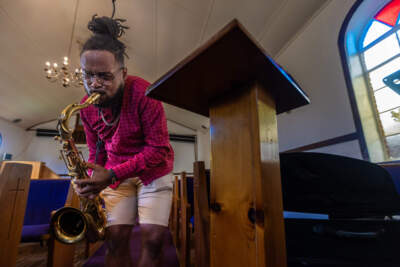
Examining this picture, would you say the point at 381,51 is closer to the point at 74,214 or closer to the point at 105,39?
the point at 105,39

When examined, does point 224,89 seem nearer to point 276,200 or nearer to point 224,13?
point 276,200

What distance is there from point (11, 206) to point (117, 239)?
1.45 feet

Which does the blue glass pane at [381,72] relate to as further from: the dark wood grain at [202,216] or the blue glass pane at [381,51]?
the dark wood grain at [202,216]

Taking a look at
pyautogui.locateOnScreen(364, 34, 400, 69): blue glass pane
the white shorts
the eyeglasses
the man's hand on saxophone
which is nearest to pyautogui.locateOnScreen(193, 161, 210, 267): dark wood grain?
the white shorts

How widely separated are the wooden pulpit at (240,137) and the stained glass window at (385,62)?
77.0 inches

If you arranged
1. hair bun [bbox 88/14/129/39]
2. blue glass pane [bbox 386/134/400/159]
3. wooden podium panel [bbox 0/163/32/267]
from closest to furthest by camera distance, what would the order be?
wooden podium panel [bbox 0/163/32/267] < hair bun [bbox 88/14/129/39] < blue glass pane [bbox 386/134/400/159]

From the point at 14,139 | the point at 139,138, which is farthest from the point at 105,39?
the point at 14,139

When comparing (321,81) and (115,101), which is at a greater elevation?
(321,81)

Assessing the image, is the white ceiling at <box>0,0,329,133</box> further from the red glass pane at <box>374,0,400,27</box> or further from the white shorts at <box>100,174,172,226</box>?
the white shorts at <box>100,174,172,226</box>

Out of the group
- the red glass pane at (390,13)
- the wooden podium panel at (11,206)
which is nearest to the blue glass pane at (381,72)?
the red glass pane at (390,13)

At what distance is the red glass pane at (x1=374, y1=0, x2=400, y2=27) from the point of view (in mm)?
1964

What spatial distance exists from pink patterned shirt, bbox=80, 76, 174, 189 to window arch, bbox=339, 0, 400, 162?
6.76ft

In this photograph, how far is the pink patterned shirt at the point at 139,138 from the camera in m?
0.86

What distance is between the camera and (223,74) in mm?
554
